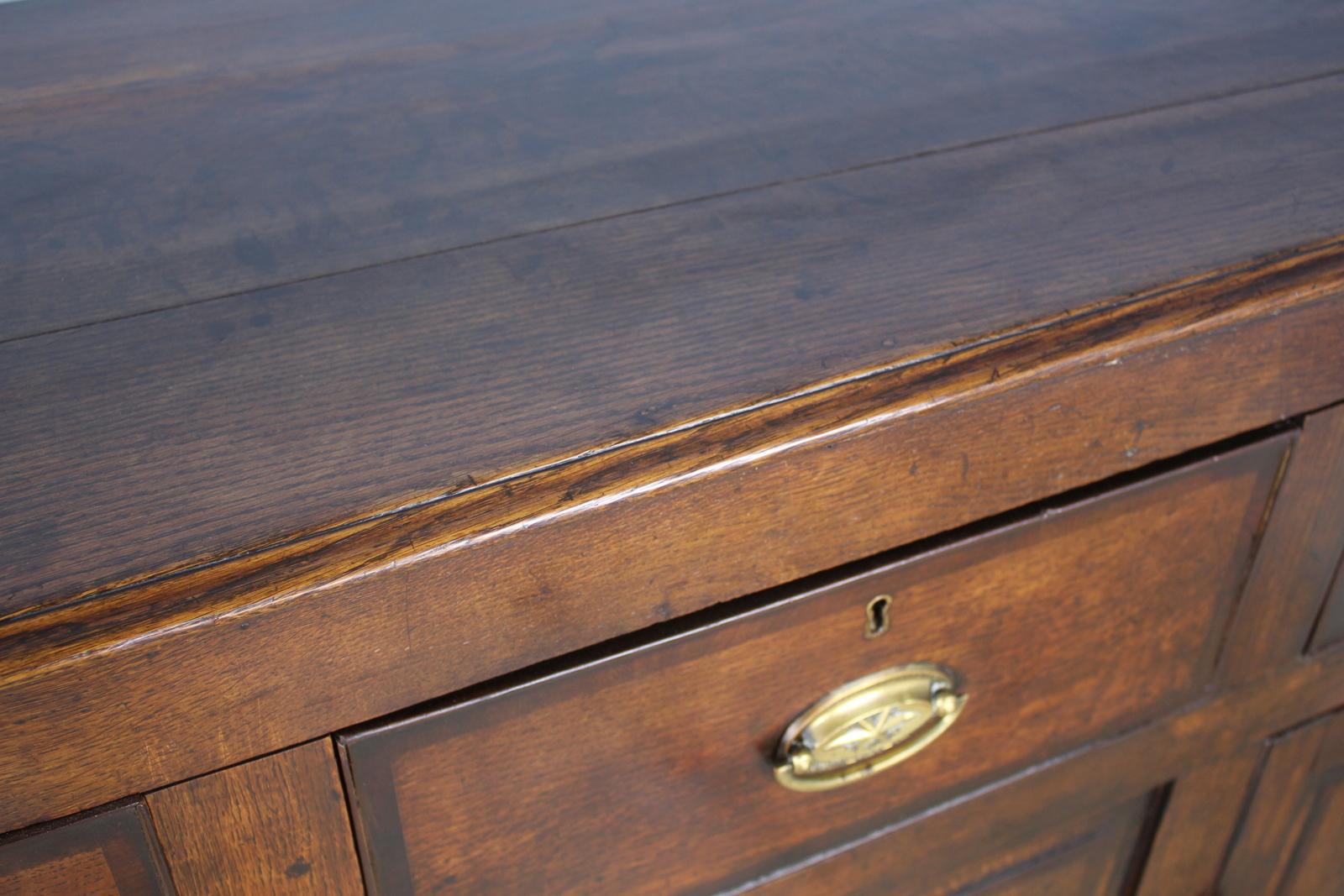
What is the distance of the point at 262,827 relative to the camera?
325 millimetres

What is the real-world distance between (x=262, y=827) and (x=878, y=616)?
201 millimetres

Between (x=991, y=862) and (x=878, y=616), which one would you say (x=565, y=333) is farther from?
(x=991, y=862)

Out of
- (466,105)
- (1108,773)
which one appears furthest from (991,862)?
(466,105)

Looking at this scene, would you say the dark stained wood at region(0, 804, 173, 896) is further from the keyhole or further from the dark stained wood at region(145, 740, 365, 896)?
the keyhole

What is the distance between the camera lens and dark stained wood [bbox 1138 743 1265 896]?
21.7 inches

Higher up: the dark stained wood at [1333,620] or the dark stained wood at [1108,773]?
the dark stained wood at [1333,620]

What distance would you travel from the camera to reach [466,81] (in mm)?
533

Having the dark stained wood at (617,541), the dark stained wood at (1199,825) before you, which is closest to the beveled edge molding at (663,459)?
the dark stained wood at (617,541)

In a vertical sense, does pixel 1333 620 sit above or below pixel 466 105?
below

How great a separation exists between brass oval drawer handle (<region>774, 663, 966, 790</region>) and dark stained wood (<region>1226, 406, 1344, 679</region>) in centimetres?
15

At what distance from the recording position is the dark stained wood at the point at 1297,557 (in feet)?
1.48

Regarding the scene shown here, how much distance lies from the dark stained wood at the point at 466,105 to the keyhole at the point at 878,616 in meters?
0.16

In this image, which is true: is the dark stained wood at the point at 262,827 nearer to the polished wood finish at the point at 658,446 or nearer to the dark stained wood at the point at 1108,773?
the polished wood finish at the point at 658,446

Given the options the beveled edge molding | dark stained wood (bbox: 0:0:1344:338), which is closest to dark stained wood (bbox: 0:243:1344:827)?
the beveled edge molding
